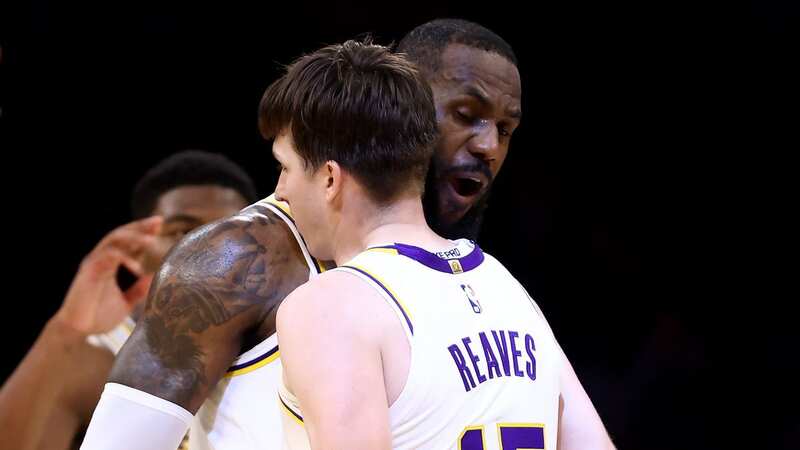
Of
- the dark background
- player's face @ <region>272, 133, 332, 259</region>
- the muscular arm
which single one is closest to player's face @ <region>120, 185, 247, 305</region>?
the dark background

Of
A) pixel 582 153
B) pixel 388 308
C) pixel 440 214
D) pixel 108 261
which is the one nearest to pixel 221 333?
pixel 388 308

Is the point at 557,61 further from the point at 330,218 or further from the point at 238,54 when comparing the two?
the point at 330,218

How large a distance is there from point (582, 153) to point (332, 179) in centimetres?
370

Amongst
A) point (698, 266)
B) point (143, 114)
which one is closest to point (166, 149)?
point (143, 114)

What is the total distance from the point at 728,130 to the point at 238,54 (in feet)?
8.57

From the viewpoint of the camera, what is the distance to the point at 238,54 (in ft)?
16.4

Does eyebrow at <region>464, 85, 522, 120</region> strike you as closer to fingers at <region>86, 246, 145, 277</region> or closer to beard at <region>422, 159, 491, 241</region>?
beard at <region>422, 159, 491, 241</region>

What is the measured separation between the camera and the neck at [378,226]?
1.71m

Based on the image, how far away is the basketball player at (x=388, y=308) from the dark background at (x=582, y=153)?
3082mm

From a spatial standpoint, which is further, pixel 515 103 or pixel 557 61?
Answer: pixel 557 61

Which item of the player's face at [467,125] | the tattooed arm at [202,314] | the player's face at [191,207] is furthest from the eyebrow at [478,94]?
the player's face at [191,207]

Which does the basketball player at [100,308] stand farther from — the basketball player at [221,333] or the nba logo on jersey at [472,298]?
the nba logo on jersey at [472,298]

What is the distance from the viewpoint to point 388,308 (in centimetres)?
154

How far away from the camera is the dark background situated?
183 inches
